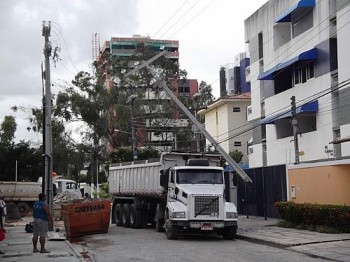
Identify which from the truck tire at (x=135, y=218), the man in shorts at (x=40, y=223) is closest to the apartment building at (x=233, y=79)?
the truck tire at (x=135, y=218)

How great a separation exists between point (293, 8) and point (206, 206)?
17.9m

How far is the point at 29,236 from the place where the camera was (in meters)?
23.1

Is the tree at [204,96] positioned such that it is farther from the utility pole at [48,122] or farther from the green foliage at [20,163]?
the utility pole at [48,122]

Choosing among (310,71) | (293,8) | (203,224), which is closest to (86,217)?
(203,224)

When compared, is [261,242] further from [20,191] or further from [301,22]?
[20,191]

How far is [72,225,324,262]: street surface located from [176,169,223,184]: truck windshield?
7.05ft

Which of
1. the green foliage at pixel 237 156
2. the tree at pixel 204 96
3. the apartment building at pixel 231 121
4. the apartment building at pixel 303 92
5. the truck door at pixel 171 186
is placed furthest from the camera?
the tree at pixel 204 96

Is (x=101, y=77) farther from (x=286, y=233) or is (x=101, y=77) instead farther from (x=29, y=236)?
(x=286, y=233)

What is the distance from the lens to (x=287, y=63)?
113 feet

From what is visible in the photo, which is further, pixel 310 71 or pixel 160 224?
pixel 310 71

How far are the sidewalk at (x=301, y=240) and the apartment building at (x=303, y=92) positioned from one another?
7.53 feet

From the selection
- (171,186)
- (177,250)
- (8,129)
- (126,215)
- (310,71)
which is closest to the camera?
(177,250)

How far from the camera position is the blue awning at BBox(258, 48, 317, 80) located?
3238 cm

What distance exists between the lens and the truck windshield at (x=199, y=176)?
70.0 feet
